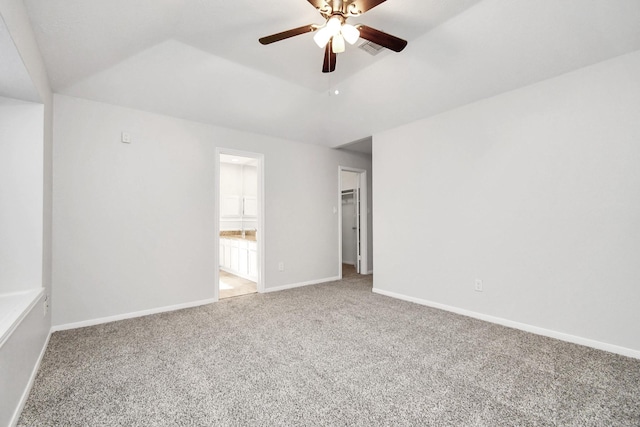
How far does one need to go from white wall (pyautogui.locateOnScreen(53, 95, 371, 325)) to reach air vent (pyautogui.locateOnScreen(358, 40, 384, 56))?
6.79 ft

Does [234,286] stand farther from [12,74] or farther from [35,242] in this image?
[12,74]

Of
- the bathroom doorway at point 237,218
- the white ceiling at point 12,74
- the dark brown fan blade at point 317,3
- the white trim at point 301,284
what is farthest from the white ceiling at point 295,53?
the white trim at point 301,284

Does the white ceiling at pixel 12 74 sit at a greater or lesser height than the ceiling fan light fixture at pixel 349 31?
lesser

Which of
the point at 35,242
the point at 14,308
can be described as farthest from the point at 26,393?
the point at 35,242

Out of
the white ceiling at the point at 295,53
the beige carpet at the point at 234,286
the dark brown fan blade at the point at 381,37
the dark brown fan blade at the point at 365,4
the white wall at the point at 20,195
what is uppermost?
the white ceiling at the point at 295,53

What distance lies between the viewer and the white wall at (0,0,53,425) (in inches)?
58.0

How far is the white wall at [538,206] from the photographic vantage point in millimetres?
2322

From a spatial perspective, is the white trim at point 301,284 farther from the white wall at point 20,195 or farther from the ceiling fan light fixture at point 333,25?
the ceiling fan light fixture at point 333,25

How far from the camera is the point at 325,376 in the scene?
1.99 metres

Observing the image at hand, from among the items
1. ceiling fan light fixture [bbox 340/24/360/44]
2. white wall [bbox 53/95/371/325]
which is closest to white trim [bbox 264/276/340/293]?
white wall [bbox 53/95/371/325]

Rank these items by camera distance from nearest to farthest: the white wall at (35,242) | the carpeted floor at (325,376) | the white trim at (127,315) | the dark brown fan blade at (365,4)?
the white wall at (35,242), the carpeted floor at (325,376), the dark brown fan blade at (365,4), the white trim at (127,315)

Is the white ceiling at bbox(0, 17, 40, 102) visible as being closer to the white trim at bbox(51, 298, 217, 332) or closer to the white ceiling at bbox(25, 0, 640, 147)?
the white ceiling at bbox(25, 0, 640, 147)

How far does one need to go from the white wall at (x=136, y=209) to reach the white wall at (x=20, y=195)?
675mm

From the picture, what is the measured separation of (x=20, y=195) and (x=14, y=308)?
0.94 m
